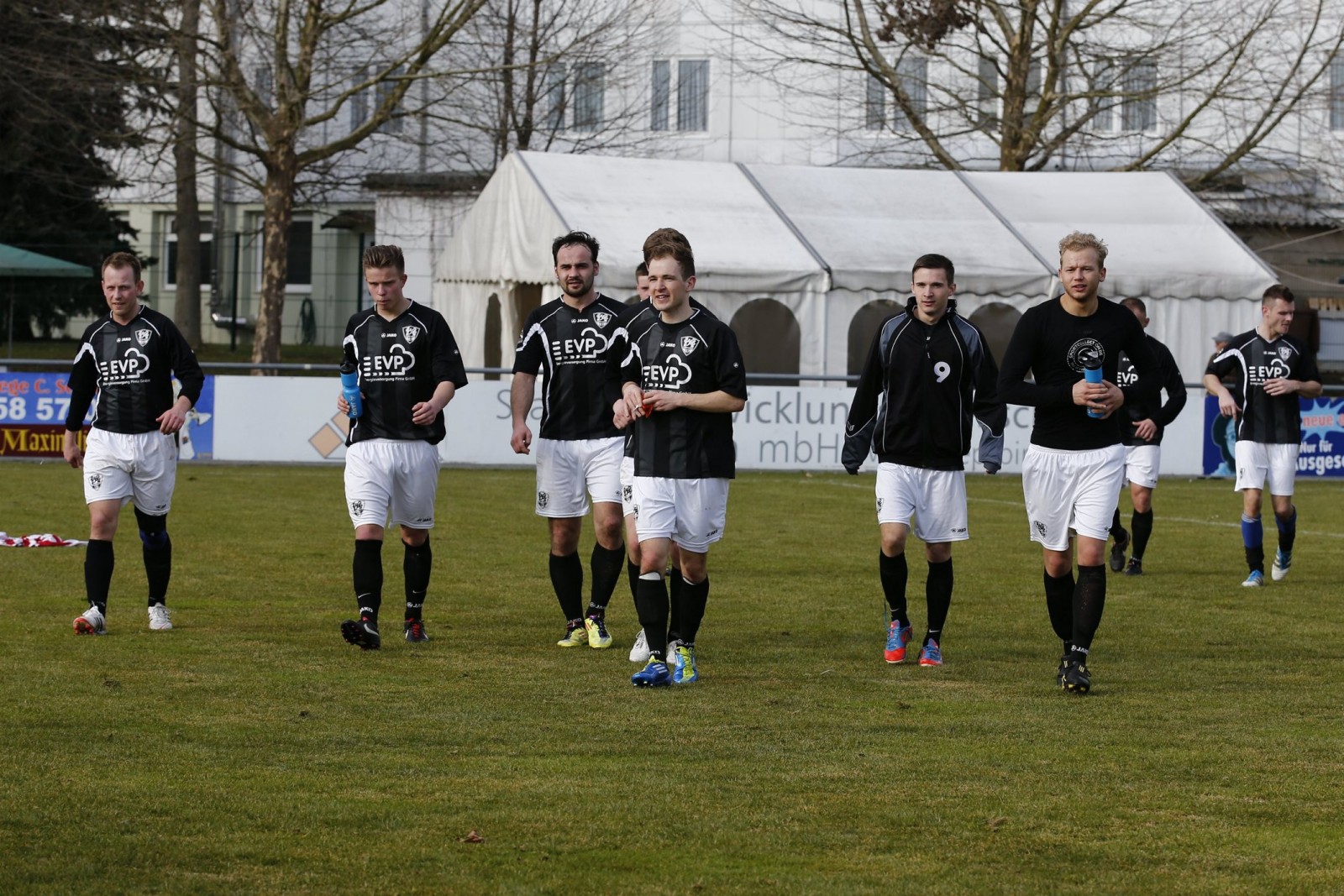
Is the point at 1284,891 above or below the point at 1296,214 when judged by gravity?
below

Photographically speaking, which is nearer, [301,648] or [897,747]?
[897,747]

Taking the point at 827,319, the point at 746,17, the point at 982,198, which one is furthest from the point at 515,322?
the point at 746,17

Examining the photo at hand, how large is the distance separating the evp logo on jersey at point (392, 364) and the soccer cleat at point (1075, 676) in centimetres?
348

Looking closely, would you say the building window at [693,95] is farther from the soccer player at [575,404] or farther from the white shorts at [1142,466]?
the soccer player at [575,404]

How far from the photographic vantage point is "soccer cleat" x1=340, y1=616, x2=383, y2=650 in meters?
9.44

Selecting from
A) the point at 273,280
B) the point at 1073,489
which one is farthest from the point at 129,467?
the point at 273,280

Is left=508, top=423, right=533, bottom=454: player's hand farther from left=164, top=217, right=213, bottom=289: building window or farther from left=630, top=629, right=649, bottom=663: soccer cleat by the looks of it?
left=164, top=217, right=213, bottom=289: building window

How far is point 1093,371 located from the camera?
8211 mm

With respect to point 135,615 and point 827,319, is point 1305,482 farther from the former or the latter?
point 135,615

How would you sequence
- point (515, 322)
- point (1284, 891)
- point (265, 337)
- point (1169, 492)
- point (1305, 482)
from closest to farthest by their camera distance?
point (1284, 891)
point (1169, 492)
point (1305, 482)
point (515, 322)
point (265, 337)

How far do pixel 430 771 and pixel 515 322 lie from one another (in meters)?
21.9

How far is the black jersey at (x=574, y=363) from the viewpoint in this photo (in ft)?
32.0

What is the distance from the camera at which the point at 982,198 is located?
28.6 meters

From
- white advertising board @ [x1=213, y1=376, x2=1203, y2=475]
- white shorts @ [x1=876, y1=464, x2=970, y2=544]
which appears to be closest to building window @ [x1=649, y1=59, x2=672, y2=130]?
white advertising board @ [x1=213, y1=376, x2=1203, y2=475]
